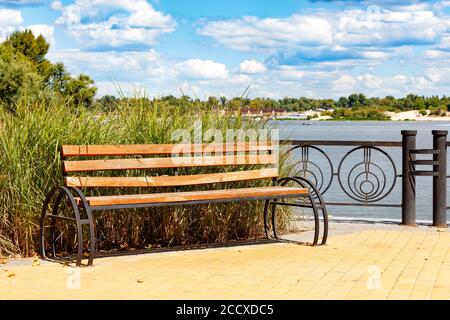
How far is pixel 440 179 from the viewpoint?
31.6 feet

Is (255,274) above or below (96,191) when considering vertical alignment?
below

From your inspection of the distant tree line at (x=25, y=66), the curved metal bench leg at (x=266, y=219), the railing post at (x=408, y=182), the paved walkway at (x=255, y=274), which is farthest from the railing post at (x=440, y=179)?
the distant tree line at (x=25, y=66)

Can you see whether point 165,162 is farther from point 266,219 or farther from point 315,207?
point 315,207

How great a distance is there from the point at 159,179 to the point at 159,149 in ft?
1.03

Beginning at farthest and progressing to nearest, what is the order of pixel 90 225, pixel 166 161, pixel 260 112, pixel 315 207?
pixel 260 112
pixel 315 207
pixel 166 161
pixel 90 225

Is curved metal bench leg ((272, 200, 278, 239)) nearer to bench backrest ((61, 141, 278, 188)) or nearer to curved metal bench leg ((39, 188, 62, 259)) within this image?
bench backrest ((61, 141, 278, 188))

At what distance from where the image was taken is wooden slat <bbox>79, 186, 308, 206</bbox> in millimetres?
6762

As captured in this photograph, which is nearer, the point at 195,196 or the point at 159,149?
the point at 195,196

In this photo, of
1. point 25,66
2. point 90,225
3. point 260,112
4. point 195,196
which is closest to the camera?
point 90,225

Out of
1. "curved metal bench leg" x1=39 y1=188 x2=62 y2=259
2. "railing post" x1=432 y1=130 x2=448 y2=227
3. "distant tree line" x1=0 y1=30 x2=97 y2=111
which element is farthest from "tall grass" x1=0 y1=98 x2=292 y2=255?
"distant tree line" x1=0 y1=30 x2=97 y2=111

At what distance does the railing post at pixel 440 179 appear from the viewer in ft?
31.3

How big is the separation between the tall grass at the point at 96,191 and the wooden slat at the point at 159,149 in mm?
338

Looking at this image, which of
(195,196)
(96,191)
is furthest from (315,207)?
(96,191)
